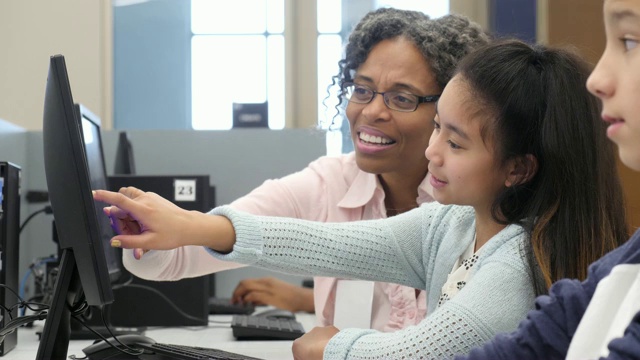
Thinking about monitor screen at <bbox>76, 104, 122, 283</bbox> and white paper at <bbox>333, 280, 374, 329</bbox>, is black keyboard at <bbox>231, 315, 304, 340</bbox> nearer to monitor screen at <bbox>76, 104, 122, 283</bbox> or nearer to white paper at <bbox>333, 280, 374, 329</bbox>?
white paper at <bbox>333, 280, 374, 329</bbox>

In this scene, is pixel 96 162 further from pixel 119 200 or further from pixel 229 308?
pixel 229 308

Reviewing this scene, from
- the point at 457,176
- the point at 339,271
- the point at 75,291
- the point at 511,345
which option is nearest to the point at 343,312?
the point at 339,271

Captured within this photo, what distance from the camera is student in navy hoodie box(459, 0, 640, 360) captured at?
64 cm

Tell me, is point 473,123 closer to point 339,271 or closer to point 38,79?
point 339,271

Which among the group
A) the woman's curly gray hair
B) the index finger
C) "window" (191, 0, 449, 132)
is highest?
"window" (191, 0, 449, 132)

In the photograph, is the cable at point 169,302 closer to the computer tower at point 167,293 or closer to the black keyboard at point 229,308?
the computer tower at point 167,293

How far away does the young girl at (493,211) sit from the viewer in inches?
39.8

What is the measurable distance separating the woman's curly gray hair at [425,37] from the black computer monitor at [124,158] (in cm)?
79

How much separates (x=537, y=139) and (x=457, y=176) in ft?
0.39

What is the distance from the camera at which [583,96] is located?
112cm

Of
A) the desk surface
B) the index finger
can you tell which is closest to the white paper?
the desk surface

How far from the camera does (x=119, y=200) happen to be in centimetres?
105

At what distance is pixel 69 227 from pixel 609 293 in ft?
1.97

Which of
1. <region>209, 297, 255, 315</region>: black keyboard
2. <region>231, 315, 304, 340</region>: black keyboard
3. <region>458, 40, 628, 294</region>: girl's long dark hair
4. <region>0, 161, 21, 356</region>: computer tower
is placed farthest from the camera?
<region>209, 297, 255, 315</region>: black keyboard
